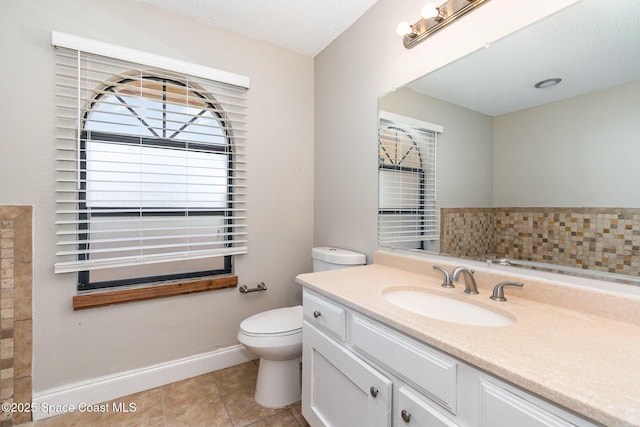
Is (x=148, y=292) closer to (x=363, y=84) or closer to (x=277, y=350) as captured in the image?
(x=277, y=350)

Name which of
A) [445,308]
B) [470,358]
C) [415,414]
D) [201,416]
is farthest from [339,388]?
[201,416]

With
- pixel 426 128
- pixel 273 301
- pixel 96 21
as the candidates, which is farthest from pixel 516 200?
pixel 96 21

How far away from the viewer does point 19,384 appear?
1.50 meters

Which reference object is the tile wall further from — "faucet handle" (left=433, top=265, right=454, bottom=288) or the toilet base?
"faucet handle" (left=433, top=265, right=454, bottom=288)

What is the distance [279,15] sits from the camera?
6.10ft

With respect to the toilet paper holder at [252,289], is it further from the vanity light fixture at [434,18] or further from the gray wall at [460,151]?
the vanity light fixture at [434,18]

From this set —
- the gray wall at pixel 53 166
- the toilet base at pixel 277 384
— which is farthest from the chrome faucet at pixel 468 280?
the gray wall at pixel 53 166

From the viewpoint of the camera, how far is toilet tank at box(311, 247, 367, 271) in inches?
72.8

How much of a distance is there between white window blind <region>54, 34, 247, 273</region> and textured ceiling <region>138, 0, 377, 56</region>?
0.40m

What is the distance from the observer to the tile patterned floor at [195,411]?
60.0 inches

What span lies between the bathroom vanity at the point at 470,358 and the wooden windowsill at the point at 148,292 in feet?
2.81

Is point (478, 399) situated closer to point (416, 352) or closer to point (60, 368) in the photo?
point (416, 352)

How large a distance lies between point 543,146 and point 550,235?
1.10 ft

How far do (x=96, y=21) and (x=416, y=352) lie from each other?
232 cm
